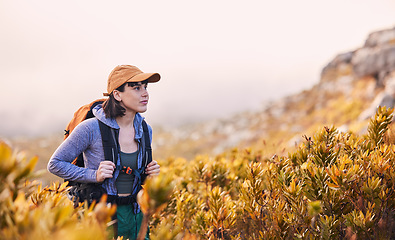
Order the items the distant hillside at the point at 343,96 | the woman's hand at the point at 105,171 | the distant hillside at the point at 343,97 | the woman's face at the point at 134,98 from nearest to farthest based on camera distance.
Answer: the woman's hand at the point at 105,171 → the woman's face at the point at 134,98 → the distant hillside at the point at 343,97 → the distant hillside at the point at 343,96

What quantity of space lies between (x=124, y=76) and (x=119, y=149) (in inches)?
28.7

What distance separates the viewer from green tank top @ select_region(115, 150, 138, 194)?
7.86 feet

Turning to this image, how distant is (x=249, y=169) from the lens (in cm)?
236

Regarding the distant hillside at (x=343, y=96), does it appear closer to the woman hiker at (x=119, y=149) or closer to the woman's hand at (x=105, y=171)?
the woman hiker at (x=119, y=149)

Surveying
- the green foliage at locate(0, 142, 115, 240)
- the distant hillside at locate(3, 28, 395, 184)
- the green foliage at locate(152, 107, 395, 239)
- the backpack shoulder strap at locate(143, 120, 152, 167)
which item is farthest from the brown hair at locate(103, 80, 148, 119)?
the distant hillside at locate(3, 28, 395, 184)

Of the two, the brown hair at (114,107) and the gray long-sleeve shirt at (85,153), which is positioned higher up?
the brown hair at (114,107)

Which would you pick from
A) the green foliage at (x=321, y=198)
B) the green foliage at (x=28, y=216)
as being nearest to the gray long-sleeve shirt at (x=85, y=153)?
the green foliage at (x=321, y=198)

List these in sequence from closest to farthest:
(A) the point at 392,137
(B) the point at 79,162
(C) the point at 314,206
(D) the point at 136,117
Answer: (C) the point at 314,206, (B) the point at 79,162, (D) the point at 136,117, (A) the point at 392,137

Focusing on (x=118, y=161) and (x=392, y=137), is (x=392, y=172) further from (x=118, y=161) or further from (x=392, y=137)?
(x=118, y=161)

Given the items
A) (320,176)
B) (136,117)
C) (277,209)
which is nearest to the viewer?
(320,176)

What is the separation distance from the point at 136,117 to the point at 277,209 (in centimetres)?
169

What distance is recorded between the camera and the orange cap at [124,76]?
247cm

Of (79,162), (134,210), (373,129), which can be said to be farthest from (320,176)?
(79,162)

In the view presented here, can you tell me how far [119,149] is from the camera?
94.8 inches
